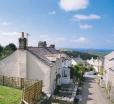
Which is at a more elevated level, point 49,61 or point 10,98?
point 49,61

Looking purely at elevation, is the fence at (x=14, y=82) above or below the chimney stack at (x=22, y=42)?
below

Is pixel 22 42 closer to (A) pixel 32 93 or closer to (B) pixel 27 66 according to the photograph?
(B) pixel 27 66

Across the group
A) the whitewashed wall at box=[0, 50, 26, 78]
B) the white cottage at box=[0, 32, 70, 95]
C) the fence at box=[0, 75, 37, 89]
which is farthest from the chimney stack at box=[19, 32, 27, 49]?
the fence at box=[0, 75, 37, 89]

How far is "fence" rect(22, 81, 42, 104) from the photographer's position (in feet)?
82.5

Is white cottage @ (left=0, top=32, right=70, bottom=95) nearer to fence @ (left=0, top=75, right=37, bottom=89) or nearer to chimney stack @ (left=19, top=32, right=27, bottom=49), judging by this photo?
chimney stack @ (left=19, top=32, right=27, bottom=49)

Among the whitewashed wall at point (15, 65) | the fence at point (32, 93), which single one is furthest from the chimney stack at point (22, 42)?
the fence at point (32, 93)

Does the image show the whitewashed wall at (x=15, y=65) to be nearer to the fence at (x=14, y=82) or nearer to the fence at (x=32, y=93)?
the fence at (x=14, y=82)

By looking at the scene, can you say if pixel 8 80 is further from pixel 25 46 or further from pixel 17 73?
pixel 25 46

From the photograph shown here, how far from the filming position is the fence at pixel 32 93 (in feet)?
82.5

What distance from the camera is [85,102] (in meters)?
37.8

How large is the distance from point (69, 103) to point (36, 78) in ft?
23.6

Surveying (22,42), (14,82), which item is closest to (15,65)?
(14,82)

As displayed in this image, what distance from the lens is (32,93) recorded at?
2822cm

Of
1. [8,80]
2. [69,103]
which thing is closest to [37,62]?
[8,80]
